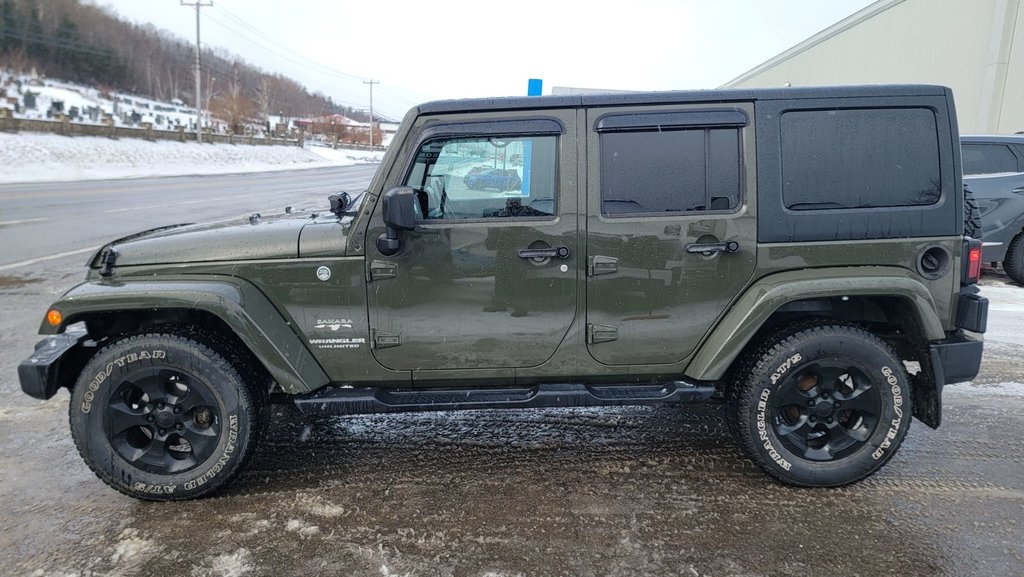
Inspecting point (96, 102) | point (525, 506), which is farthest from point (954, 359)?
point (96, 102)

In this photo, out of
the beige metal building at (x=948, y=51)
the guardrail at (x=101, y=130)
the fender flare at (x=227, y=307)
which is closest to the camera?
the fender flare at (x=227, y=307)

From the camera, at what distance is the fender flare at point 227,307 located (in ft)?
9.88

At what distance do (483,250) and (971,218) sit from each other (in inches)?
100.0

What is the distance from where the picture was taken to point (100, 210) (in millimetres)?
14898

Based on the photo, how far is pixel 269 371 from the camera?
315 cm

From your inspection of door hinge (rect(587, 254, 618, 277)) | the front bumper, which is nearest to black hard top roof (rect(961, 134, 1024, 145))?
door hinge (rect(587, 254, 618, 277))

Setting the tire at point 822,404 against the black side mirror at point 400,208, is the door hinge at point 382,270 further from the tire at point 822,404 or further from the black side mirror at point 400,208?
the tire at point 822,404

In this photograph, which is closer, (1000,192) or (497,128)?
(497,128)

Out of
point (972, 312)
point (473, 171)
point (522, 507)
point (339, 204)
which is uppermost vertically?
point (473, 171)

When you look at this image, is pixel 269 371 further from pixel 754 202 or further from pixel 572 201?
pixel 754 202

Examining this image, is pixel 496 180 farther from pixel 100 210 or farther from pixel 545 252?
pixel 100 210

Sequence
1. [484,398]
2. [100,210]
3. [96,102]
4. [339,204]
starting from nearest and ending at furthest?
[484,398] → [339,204] → [100,210] → [96,102]

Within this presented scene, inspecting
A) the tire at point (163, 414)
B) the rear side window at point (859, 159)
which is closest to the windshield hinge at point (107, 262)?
the tire at point (163, 414)

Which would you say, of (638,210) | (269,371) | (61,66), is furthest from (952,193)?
(61,66)
